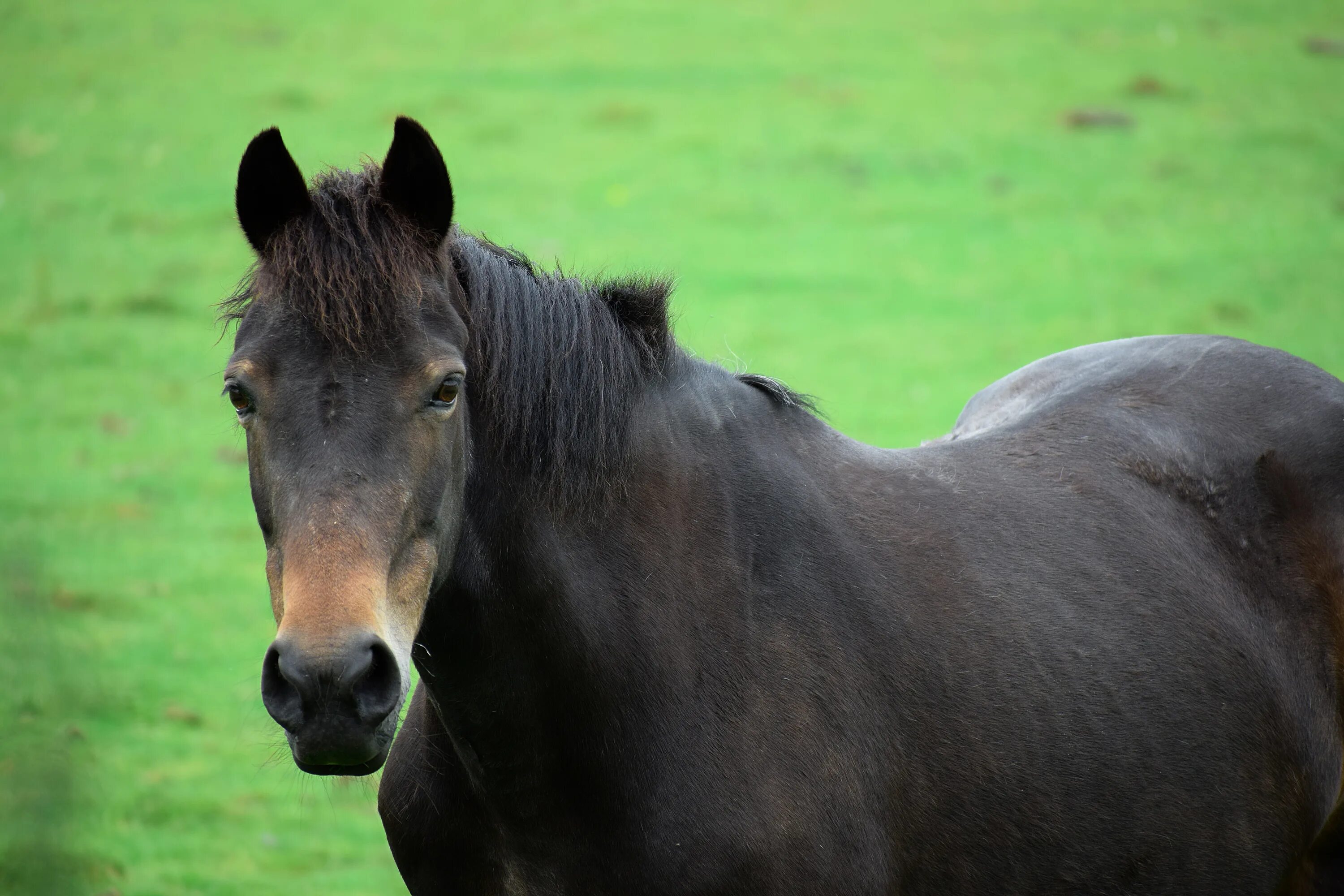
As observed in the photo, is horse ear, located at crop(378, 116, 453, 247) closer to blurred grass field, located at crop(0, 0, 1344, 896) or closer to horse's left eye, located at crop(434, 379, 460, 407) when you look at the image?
horse's left eye, located at crop(434, 379, 460, 407)

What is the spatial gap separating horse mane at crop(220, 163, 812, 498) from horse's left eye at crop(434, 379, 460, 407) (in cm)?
14

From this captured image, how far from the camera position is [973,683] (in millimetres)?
3447

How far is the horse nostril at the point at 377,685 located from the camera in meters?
2.50

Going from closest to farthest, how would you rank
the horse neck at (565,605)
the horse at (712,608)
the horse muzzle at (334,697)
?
the horse muzzle at (334,697) < the horse at (712,608) < the horse neck at (565,605)

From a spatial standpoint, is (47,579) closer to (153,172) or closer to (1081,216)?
(1081,216)

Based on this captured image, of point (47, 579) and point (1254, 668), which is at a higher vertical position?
point (47, 579)

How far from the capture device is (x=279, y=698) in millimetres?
2518

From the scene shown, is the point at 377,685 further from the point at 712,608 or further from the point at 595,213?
the point at 595,213

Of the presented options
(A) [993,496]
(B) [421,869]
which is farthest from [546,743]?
(A) [993,496]

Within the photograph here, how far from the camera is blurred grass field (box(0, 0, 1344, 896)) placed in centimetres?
786

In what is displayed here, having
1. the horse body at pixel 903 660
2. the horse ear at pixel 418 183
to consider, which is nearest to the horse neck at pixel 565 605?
the horse body at pixel 903 660

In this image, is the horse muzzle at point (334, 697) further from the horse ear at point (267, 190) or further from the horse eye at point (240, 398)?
the horse ear at point (267, 190)

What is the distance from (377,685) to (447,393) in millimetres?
644

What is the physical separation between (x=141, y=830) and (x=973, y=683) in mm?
4405
